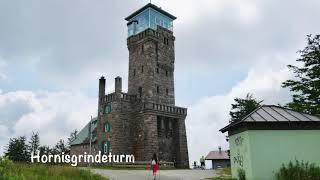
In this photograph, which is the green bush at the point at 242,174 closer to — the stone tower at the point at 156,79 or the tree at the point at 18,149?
the stone tower at the point at 156,79

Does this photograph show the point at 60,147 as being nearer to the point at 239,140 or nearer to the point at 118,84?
the point at 118,84

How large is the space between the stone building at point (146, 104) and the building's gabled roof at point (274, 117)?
2488 centimetres

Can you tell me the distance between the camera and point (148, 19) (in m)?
50.8

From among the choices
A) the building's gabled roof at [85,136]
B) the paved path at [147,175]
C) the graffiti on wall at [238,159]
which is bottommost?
the paved path at [147,175]

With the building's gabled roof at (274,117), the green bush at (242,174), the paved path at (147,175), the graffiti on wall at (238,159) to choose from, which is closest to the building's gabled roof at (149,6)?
the paved path at (147,175)

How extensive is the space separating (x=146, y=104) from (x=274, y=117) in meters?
27.6

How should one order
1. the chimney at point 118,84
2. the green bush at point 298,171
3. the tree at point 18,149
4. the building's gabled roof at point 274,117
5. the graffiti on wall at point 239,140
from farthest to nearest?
the tree at point 18,149 → the chimney at point 118,84 → the graffiti on wall at point 239,140 → the building's gabled roof at point 274,117 → the green bush at point 298,171

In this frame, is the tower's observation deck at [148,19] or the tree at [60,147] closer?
the tower's observation deck at [148,19]

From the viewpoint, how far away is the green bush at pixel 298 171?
54.4ft

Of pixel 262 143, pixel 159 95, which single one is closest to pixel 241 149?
pixel 262 143

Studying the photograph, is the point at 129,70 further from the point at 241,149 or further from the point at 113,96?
the point at 241,149

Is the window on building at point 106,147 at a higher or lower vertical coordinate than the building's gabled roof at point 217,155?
higher

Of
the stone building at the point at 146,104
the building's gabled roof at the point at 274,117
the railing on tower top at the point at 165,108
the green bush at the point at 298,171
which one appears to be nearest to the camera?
the green bush at the point at 298,171

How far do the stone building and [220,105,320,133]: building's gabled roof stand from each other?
24.9 m
